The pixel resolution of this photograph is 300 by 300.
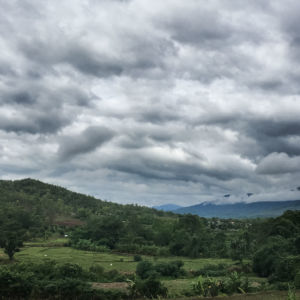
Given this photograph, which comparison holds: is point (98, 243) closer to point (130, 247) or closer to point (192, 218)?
point (130, 247)

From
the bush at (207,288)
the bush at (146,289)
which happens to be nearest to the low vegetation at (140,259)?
the bush at (146,289)

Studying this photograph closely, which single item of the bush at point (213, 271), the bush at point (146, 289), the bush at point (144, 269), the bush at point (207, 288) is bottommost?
the bush at point (213, 271)

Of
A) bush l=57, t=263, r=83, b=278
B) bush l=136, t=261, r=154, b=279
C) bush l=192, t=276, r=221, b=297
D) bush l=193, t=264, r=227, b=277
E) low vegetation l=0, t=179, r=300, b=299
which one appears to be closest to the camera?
low vegetation l=0, t=179, r=300, b=299

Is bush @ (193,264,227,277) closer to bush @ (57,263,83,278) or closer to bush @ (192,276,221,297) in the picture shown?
bush @ (192,276,221,297)

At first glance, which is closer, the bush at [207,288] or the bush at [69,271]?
the bush at [207,288]

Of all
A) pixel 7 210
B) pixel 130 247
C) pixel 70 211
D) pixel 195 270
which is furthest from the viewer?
pixel 70 211

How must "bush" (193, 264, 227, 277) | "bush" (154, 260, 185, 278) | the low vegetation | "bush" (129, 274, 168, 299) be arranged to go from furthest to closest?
1. "bush" (154, 260, 185, 278)
2. "bush" (193, 264, 227, 277)
3. "bush" (129, 274, 168, 299)
4. the low vegetation

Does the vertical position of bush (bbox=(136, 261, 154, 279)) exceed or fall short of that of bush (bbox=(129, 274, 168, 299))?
it falls short

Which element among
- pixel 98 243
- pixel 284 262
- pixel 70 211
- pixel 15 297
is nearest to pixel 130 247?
pixel 98 243

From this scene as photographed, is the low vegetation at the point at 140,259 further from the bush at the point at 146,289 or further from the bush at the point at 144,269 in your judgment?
the bush at the point at 144,269

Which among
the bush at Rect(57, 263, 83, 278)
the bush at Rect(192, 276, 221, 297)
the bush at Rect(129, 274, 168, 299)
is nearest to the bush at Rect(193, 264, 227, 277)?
the bush at Rect(192, 276, 221, 297)

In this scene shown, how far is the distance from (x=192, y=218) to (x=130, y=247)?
30930 millimetres

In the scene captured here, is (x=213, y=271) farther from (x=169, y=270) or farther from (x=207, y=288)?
(x=207, y=288)

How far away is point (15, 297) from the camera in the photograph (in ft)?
99.7
